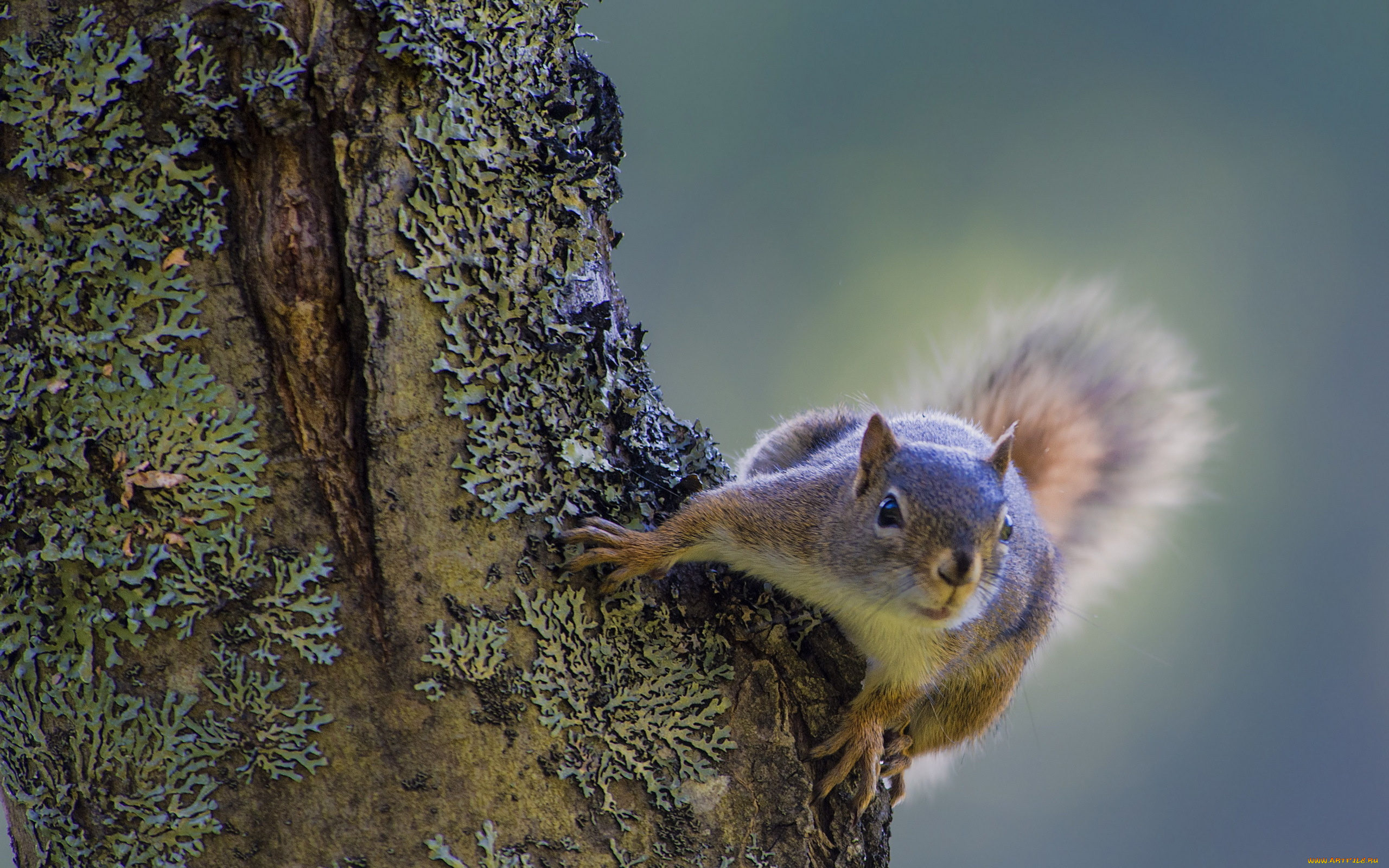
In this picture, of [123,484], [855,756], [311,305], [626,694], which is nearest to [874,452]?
[855,756]

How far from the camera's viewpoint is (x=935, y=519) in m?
1.30

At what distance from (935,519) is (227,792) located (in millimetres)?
850

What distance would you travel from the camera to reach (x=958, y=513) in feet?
4.27

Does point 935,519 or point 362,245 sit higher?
point 935,519

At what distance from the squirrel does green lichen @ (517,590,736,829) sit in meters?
0.06

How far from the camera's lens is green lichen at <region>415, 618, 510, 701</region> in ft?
3.07

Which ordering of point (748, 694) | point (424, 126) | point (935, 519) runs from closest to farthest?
point (424, 126)
point (748, 694)
point (935, 519)

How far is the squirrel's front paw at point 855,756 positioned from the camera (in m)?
1.16

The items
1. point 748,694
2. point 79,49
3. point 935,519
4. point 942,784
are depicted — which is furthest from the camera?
point 942,784

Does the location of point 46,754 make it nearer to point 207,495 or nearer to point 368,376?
point 207,495

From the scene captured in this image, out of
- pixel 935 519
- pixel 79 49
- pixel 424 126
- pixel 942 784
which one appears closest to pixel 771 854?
pixel 935 519

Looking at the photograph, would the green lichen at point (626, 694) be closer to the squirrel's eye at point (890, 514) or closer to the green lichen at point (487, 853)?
the green lichen at point (487, 853)

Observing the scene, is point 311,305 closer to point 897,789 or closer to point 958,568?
point 958,568

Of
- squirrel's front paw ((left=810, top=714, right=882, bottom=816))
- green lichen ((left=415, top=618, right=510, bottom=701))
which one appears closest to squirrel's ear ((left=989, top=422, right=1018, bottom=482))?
squirrel's front paw ((left=810, top=714, right=882, bottom=816))
